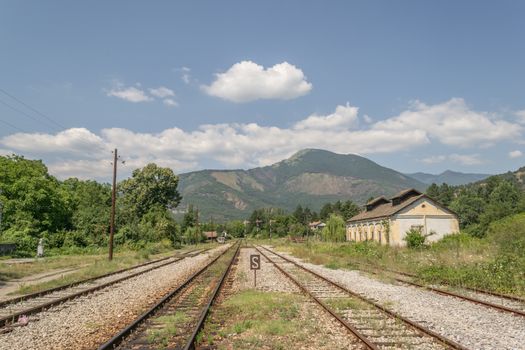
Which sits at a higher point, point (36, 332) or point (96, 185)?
point (96, 185)

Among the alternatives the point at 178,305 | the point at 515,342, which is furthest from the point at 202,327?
the point at 515,342

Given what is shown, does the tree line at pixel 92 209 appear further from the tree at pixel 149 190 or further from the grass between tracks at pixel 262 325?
the grass between tracks at pixel 262 325

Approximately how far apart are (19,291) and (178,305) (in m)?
7.71

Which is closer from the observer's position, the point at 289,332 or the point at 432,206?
the point at 289,332

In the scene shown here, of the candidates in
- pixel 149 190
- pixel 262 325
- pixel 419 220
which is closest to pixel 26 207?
pixel 149 190

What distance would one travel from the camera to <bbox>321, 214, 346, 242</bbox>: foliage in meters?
72.2

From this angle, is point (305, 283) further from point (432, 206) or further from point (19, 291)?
point (432, 206)

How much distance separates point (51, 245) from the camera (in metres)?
50.4

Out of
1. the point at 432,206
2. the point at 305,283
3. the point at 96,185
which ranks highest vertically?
the point at 96,185

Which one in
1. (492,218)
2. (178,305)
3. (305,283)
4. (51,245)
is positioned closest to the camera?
(178,305)

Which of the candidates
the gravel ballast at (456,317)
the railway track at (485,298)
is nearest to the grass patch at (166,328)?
the gravel ballast at (456,317)

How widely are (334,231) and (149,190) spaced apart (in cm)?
3732

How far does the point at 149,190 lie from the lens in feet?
286

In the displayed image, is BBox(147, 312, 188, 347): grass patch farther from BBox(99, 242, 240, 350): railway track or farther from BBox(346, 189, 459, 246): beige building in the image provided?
BBox(346, 189, 459, 246): beige building
